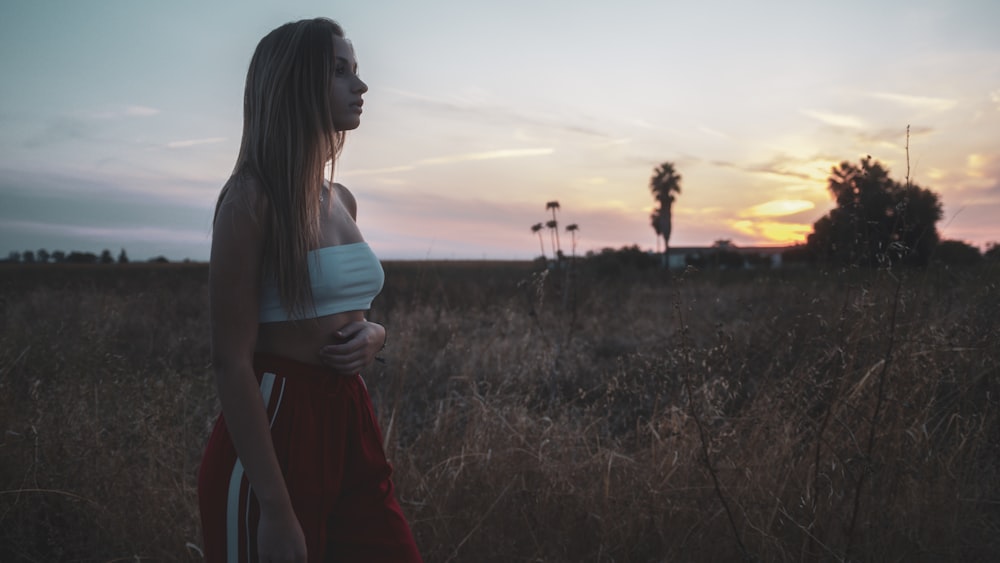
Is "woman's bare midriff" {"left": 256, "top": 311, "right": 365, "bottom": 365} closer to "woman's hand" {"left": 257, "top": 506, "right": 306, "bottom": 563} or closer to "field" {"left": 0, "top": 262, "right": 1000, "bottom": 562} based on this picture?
"woman's hand" {"left": 257, "top": 506, "right": 306, "bottom": 563}

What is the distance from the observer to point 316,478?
1.37m

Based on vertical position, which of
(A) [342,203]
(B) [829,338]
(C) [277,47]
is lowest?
(B) [829,338]

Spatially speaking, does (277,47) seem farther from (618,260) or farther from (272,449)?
(618,260)

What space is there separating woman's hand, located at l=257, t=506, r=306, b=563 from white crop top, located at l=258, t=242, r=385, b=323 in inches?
15.2

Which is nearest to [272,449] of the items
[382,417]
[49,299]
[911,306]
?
[382,417]

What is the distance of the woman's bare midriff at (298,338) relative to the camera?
1.37m

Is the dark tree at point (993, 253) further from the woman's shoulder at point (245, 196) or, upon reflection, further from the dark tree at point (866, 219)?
the woman's shoulder at point (245, 196)

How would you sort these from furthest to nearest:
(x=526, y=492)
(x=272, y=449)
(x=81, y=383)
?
(x=81, y=383) < (x=526, y=492) < (x=272, y=449)

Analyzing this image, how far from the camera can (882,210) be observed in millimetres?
3248

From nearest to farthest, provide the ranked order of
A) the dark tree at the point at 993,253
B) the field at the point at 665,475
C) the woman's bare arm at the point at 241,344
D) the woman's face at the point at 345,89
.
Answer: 1. the woman's bare arm at the point at 241,344
2. the woman's face at the point at 345,89
3. the field at the point at 665,475
4. the dark tree at the point at 993,253

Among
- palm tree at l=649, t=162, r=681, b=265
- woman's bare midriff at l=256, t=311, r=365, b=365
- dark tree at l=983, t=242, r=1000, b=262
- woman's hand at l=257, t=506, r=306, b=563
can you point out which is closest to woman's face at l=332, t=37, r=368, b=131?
woman's bare midriff at l=256, t=311, r=365, b=365

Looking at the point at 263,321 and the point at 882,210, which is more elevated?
the point at 882,210

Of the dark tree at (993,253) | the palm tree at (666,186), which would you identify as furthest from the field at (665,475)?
the palm tree at (666,186)

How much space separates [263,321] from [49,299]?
1073cm
